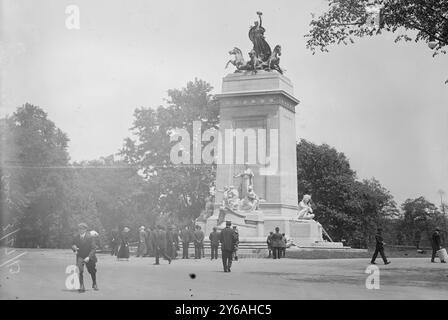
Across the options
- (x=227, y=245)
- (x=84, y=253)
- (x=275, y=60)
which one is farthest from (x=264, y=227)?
(x=84, y=253)

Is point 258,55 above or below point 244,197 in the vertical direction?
above

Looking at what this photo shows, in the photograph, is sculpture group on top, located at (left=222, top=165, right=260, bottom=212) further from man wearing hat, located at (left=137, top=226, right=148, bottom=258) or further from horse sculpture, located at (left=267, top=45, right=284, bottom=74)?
horse sculpture, located at (left=267, top=45, right=284, bottom=74)

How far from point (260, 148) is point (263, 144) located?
357 millimetres

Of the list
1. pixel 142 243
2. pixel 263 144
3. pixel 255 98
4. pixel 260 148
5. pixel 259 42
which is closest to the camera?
pixel 142 243

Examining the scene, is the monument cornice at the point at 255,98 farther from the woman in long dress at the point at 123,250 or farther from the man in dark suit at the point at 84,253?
the man in dark suit at the point at 84,253

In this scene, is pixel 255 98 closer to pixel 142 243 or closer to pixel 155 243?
pixel 142 243

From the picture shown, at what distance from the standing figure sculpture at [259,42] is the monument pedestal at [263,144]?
5.30 ft

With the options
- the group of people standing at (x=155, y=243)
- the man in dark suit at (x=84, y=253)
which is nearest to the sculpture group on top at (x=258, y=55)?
the group of people standing at (x=155, y=243)

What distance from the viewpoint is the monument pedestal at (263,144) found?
34.9 meters

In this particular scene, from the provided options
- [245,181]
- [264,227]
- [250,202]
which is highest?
[245,181]

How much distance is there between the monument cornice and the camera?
117ft

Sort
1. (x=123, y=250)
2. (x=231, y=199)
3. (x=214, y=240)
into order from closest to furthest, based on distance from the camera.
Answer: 1. (x=214, y=240)
2. (x=123, y=250)
3. (x=231, y=199)

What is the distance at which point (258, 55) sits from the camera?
3778cm

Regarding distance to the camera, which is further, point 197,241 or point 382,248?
point 197,241
